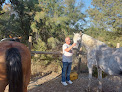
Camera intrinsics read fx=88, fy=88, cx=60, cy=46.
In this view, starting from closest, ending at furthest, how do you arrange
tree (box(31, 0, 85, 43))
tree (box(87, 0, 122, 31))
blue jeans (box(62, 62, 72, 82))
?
1. blue jeans (box(62, 62, 72, 82))
2. tree (box(31, 0, 85, 43))
3. tree (box(87, 0, 122, 31))

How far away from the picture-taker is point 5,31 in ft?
26.0

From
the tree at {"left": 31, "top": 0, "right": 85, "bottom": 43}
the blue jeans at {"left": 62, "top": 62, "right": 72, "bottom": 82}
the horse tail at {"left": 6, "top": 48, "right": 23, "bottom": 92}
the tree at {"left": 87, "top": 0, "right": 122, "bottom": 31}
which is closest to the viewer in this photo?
the horse tail at {"left": 6, "top": 48, "right": 23, "bottom": 92}

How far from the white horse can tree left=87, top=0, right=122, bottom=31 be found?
17.5 feet

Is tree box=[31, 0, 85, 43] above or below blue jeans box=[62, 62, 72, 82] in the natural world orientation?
above

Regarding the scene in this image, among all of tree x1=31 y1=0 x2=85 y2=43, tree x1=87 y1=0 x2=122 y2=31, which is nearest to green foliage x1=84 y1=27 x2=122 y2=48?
tree x1=87 y1=0 x2=122 y2=31

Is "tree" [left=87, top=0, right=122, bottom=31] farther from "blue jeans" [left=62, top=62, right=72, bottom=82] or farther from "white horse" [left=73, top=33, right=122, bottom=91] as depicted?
"blue jeans" [left=62, top=62, right=72, bottom=82]

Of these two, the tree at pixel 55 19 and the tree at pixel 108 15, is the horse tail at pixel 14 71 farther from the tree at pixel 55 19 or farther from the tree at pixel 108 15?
the tree at pixel 108 15

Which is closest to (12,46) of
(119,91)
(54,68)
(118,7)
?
(119,91)

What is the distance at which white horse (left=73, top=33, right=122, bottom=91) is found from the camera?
87.0 inches

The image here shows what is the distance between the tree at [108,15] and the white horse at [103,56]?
533 centimetres

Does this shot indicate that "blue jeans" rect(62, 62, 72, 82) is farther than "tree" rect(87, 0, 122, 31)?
No

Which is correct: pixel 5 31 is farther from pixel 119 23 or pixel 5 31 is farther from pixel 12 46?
pixel 119 23

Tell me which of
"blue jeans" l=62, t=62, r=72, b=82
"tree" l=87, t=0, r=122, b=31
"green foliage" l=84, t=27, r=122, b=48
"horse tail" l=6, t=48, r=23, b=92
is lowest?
"blue jeans" l=62, t=62, r=72, b=82

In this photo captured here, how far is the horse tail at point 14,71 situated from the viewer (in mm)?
1353
